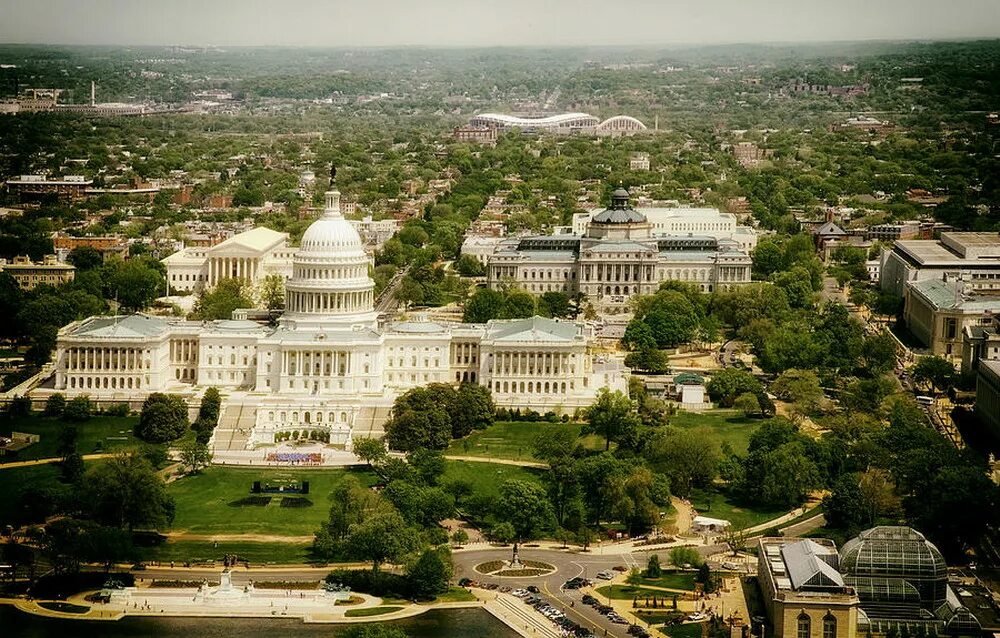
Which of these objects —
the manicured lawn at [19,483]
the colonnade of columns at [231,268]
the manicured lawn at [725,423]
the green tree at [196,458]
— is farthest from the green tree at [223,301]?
the manicured lawn at [725,423]

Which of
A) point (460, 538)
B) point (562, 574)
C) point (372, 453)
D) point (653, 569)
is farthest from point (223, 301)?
point (653, 569)

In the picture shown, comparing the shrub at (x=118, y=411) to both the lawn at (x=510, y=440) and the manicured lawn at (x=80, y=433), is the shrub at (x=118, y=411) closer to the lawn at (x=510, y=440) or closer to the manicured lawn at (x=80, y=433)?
the manicured lawn at (x=80, y=433)

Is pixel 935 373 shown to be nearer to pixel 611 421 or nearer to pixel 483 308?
pixel 611 421

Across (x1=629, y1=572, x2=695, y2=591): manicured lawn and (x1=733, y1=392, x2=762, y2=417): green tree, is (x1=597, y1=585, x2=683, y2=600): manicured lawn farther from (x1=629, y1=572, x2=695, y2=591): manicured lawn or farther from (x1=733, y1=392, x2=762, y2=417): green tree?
(x1=733, y1=392, x2=762, y2=417): green tree

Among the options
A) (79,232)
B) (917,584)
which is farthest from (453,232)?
(917,584)

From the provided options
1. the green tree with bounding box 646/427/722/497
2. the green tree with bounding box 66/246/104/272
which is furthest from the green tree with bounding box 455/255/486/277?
the green tree with bounding box 646/427/722/497
